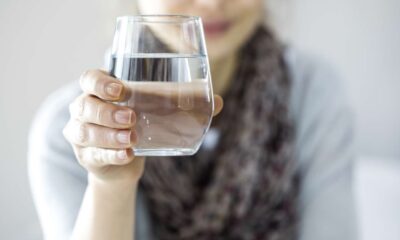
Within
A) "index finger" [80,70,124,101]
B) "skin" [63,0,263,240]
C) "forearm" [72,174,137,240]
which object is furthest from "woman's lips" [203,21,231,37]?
"index finger" [80,70,124,101]

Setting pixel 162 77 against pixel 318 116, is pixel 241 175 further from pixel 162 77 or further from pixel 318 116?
pixel 162 77

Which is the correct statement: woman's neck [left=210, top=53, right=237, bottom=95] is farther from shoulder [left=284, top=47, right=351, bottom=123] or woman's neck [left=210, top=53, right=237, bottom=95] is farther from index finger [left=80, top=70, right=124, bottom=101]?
index finger [left=80, top=70, right=124, bottom=101]

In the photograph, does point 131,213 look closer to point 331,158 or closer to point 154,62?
point 154,62

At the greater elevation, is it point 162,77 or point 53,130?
point 162,77

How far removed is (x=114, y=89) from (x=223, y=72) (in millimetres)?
775

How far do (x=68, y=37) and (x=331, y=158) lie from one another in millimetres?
965

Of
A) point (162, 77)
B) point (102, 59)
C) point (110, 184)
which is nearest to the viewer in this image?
point (162, 77)

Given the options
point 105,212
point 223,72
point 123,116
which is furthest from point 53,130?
point 123,116

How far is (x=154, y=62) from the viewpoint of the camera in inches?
20.8

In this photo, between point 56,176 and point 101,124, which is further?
point 56,176

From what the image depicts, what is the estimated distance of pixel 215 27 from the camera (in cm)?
105

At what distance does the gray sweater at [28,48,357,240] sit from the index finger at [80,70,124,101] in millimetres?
404

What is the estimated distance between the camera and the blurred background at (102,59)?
167cm

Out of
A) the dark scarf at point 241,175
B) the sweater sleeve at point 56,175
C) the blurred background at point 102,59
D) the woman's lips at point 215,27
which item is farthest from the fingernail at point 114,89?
the blurred background at point 102,59
